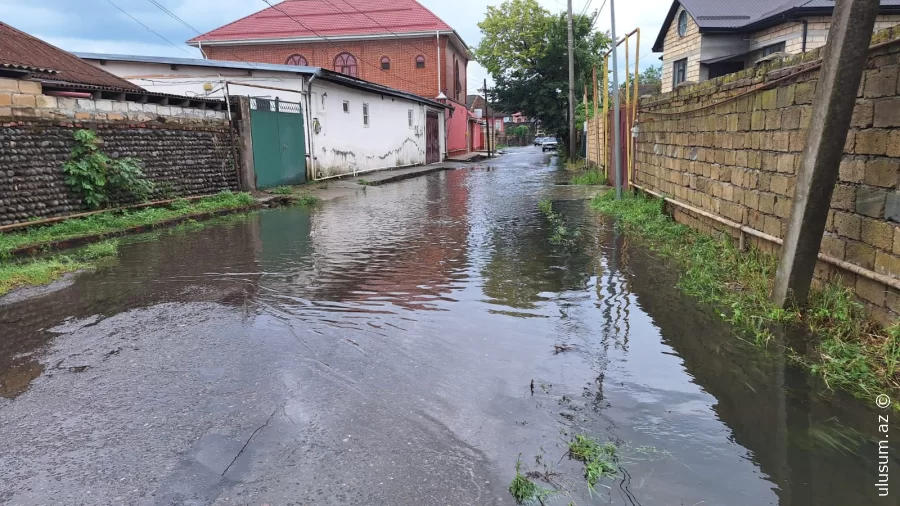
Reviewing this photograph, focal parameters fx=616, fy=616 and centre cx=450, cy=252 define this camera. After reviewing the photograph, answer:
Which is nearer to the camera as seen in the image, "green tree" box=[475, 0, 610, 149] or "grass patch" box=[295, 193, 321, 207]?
"grass patch" box=[295, 193, 321, 207]

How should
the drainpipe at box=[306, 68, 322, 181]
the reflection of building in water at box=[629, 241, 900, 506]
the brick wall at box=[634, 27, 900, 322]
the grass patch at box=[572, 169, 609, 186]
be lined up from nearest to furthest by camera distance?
the reflection of building in water at box=[629, 241, 900, 506] → the brick wall at box=[634, 27, 900, 322] → the grass patch at box=[572, 169, 609, 186] → the drainpipe at box=[306, 68, 322, 181]

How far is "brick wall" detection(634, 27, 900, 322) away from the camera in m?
4.32

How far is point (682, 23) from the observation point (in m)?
23.7

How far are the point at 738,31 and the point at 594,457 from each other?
74.0 feet

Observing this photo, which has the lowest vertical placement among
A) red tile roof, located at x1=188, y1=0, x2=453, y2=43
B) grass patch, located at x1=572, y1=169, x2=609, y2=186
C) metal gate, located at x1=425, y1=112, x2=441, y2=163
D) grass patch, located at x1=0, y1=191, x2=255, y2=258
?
grass patch, located at x1=0, y1=191, x2=255, y2=258

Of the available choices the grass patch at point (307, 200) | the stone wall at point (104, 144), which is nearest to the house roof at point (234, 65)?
the stone wall at point (104, 144)

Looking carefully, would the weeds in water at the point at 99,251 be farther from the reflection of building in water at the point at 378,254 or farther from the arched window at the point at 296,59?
the arched window at the point at 296,59

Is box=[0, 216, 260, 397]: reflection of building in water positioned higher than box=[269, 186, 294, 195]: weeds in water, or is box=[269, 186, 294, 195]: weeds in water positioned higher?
box=[269, 186, 294, 195]: weeds in water

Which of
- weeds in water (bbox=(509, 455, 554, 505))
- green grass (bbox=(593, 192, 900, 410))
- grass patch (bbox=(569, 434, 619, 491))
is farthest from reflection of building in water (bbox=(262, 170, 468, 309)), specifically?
weeds in water (bbox=(509, 455, 554, 505))

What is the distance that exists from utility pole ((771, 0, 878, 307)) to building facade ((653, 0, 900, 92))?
17.0 metres

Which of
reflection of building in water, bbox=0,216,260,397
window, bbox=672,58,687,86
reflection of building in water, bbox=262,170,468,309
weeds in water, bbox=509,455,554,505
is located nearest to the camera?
weeds in water, bbox=509,455,554,505

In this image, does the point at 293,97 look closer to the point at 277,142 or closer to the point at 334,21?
the point at 277,142

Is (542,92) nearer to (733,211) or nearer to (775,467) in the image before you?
(733,211)

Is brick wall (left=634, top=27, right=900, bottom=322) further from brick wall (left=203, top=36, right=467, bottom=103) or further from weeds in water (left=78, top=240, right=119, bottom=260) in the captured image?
brick wall (left=203, top=36, right=467, bottom=103)
